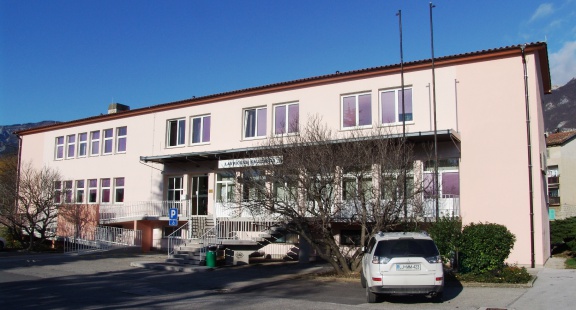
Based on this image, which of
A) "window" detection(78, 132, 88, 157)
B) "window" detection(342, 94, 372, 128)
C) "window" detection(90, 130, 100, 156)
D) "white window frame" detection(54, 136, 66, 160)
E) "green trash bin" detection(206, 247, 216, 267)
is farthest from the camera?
"white window frame" detection(54, 136, 66, 160)

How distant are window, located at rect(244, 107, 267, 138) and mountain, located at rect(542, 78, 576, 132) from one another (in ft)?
419

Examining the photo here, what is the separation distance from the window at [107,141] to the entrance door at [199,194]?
23.3 feet

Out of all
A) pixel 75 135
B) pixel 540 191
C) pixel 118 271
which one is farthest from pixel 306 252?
pixel 75 135

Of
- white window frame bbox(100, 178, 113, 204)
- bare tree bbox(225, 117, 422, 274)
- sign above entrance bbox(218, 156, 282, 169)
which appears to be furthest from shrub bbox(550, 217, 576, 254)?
white window frame bbox(100, 178, 113, 204)

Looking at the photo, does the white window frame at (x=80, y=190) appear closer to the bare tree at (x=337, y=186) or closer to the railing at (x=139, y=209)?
the railing at (x=139, y=209)

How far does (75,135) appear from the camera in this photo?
32.9m

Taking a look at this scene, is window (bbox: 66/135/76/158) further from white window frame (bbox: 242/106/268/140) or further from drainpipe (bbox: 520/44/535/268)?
drainpipe (bbox: 520/44/535/268)

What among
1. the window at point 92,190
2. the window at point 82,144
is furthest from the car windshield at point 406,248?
the window at point 82,144

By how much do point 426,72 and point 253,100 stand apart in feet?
27.7

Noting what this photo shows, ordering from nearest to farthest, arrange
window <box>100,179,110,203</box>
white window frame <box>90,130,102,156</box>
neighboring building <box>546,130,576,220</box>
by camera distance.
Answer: window <box>100,179,110,203</box>
white window frame <box>90,130,102,156</box>
neighboring building <box>546,130,576,220</box>

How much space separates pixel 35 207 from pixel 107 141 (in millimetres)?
5420

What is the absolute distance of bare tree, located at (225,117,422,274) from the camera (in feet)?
52.4

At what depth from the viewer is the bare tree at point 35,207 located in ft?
93.1

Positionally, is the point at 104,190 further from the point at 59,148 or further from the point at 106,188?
the point at 59,148
